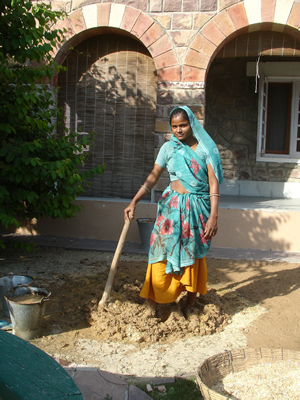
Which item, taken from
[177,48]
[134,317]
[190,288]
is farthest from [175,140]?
[177,48]

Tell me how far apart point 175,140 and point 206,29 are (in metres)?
3.01

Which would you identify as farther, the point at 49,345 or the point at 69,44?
the point at 69,44

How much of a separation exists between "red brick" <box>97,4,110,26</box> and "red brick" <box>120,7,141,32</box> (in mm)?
257

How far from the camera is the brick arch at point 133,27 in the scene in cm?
570

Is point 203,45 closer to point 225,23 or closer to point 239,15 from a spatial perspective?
point 225,23

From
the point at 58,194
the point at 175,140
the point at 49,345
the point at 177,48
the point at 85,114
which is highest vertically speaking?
the point at 177,48

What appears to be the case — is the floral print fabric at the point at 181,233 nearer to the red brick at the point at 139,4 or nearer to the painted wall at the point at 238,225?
the painted wall at the point at 238,225

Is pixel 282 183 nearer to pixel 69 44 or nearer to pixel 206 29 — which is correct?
pixel 206 29

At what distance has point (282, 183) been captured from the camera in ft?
26.0

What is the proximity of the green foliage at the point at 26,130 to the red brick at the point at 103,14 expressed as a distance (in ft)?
4.90

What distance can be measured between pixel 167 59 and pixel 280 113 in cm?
342

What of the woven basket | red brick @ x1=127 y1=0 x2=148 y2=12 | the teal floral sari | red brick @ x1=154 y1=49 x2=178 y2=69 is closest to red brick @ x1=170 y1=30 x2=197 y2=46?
red brick @ x1=154 y1=49 x2=178 y2=69

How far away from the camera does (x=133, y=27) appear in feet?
18.8

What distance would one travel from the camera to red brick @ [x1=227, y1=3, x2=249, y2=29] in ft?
18.3
